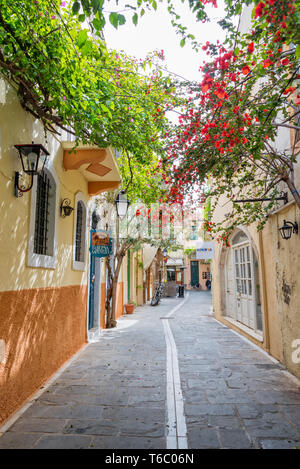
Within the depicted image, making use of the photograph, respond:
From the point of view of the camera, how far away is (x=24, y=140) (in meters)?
3.89

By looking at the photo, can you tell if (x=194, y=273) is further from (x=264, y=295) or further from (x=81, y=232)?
(x=81, y=232)

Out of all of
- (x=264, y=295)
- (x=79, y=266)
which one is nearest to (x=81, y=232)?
(x=79, y=266)

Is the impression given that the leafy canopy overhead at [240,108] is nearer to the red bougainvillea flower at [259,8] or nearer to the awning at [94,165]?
the red bougainvillea flower at [259,8]

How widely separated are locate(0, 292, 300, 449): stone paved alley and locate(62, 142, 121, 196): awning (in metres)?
3.42

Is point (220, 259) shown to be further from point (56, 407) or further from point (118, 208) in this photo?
point (56, 407)

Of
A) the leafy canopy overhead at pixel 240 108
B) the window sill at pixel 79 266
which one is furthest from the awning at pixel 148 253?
the leafy canopy overhead at pixel 240 108

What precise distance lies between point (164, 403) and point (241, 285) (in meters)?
5.74

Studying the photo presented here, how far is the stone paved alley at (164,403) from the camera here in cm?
294

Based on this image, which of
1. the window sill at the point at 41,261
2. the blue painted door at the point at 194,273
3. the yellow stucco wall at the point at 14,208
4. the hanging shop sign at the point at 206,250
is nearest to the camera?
the yellow stucco wall at the point at 14,208

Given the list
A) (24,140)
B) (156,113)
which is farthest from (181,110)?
(24,140)

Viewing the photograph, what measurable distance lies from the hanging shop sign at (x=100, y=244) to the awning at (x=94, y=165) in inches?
44.8

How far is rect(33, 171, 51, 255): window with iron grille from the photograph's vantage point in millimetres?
4590

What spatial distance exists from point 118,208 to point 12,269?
4807 mm

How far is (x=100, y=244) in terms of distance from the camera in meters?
7.33
